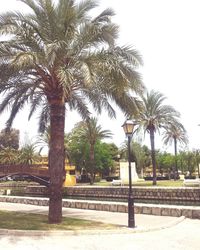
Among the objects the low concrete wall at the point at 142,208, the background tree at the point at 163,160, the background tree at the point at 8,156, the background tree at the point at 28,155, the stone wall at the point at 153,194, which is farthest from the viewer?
the background tree at the point at 163,160

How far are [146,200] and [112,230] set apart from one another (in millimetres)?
15690

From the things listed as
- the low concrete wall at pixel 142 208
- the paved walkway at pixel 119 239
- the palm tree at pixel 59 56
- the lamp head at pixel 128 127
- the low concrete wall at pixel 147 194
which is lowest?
the paved walkway at pixel 119 239

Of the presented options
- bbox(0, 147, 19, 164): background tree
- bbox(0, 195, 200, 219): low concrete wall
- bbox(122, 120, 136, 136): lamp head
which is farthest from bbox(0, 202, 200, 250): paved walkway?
bbox(0, 147, 19, 164): background tree

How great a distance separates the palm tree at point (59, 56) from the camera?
13.0 metres

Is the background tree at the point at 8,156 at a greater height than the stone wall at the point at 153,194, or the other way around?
the background tree at the point at 8,156

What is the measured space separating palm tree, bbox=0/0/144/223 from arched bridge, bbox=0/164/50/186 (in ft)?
43.7

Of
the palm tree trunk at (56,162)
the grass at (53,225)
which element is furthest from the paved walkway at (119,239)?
the palm tree trunk at (56,162)

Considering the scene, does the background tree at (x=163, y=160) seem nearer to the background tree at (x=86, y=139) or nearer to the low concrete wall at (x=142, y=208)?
the background tree at (x=86, y=139)

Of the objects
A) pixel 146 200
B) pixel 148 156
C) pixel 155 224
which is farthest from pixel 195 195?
pixel 148 156

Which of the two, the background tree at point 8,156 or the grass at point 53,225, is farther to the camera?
the background tree at point 8,156

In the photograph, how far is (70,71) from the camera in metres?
12.4

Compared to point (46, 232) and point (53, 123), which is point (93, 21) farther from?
point (46, 232)

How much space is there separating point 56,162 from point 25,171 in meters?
16.5

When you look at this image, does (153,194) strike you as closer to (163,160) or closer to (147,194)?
(147,194)
